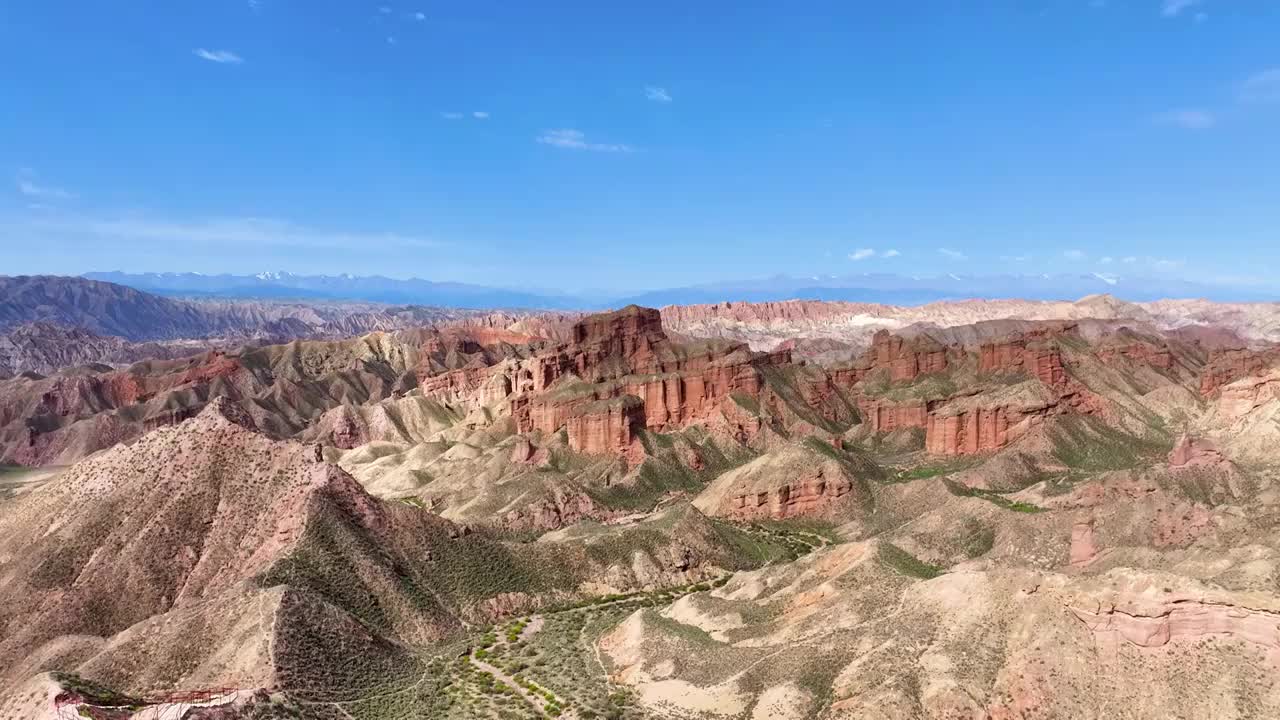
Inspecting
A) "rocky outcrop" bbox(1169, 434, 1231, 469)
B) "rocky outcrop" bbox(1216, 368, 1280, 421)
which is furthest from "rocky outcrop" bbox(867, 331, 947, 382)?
"rocky outcrop" bbox(1169, 434, 1231, 469)

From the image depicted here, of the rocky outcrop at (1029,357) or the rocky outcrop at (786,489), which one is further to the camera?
the rocky outcrop at (1029,357)

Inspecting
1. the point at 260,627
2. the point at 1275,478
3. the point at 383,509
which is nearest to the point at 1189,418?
the point at 1275,478

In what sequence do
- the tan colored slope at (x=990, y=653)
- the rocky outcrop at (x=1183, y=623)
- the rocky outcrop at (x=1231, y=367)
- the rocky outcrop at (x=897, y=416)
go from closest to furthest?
1. the rocky outcrop at (x=1183, y=623)
2. the tan colored slope at (x=990, y=653)
3. the rocky outcrop at (x=1231, y=367)
4. the rocky outcrop at (x=897, y=416)

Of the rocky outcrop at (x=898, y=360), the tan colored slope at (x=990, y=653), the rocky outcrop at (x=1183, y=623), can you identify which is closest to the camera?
the rocky outcrop at (x=1183, y=623)

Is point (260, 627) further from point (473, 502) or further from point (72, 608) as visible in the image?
point (473, 502)

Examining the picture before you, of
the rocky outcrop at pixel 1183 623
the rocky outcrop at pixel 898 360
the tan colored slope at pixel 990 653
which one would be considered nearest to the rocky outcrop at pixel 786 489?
the tan colored slope at pixel 990 653

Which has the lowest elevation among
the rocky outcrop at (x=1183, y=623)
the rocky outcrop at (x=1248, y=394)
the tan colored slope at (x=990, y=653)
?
the tan colored slope at (x=990, y=653)

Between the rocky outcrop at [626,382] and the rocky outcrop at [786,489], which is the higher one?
the rocky outcrop at [626,382]

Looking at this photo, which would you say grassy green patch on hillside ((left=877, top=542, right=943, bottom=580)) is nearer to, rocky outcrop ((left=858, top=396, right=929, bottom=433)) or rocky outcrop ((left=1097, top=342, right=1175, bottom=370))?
rocky outcrop ((left=858, top=396, right=929, bottom=433))

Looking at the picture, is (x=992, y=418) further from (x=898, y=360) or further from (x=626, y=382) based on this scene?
(x=626, y=382)

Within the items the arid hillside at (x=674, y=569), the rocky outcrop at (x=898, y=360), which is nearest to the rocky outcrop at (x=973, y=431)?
the arid hillside at (x=674, y=569)

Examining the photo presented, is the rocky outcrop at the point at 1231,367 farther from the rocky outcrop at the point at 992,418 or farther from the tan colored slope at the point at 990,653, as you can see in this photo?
the tan colored slope at the point at 990,653
